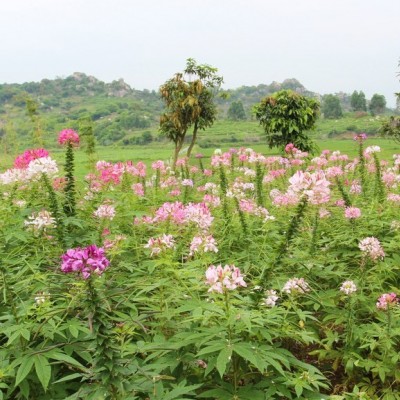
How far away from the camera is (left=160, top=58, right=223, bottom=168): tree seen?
1535 centimetres

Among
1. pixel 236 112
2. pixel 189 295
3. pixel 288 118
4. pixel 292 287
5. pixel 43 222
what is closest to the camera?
pixel 189 295

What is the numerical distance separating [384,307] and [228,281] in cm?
146

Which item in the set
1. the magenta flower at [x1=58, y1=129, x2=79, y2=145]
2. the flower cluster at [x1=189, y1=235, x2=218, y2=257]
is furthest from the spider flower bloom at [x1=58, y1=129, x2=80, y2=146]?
the flower cluster at [x1=189, y1=235, x2=218, y2=257]

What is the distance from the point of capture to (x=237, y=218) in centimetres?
391

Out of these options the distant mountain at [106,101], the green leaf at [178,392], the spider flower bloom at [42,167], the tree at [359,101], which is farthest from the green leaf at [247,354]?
the tree at [359,101]

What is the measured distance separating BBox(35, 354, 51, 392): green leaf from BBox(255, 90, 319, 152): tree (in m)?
12.5

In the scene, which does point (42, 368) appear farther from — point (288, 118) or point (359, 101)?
point (359, 101)

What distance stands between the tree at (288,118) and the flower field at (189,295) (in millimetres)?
9034

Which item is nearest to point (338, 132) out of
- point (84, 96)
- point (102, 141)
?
point (102, 141)

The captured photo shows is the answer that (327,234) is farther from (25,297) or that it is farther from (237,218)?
(25,297)

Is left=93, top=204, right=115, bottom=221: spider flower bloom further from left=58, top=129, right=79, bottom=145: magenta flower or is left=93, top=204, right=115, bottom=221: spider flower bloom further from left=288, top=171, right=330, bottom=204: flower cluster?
left=288, top=171, right=330, bottom=204: flower cluster

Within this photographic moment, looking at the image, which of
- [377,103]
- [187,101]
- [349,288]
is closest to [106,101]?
[377,103]

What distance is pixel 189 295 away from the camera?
2.46 metres

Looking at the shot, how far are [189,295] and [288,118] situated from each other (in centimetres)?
1239
